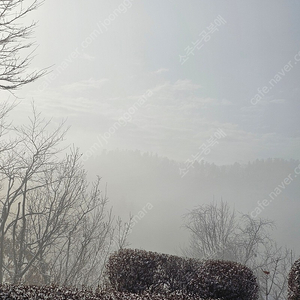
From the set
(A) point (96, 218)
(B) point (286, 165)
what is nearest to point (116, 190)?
(B) point (286, 165)

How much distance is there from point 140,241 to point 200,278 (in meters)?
41.8

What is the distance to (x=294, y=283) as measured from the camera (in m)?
5.55

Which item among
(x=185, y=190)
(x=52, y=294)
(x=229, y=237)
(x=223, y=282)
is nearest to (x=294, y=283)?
(x=223, y=282)

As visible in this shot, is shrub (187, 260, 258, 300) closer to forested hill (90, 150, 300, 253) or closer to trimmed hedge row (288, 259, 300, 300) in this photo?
trimmed hedge row (288, 259, 300, 300)

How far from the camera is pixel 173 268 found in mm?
5984

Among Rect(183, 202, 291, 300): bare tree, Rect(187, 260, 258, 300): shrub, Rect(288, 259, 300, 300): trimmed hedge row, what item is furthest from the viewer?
Rect(183, 202, 291, 300): bare tree

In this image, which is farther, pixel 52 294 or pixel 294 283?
pixel 294 283

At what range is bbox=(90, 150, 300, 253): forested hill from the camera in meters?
40.3

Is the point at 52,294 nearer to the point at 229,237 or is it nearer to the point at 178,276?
the point at 178,276

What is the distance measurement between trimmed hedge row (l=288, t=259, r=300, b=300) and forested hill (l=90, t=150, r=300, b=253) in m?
28.4

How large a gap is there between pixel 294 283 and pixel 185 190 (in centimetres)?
4622

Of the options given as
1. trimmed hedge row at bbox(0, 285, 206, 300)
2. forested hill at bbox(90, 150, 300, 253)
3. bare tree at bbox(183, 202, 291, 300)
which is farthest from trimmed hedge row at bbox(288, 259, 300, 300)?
forested hill at bbox(90, 150, 300, 253)

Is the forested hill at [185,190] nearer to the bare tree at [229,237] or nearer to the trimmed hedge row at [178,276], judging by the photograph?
the bare tree at [229,237]

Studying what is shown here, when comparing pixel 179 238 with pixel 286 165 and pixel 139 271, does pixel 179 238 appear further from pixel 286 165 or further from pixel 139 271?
pixel 139 271
